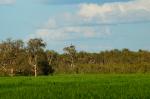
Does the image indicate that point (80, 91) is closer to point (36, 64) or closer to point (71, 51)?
point (36, 64)

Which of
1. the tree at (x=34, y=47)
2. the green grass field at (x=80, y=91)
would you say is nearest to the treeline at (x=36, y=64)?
the tree at (x=34, y=47)

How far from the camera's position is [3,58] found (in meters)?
76.2

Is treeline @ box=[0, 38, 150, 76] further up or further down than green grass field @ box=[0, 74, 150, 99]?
further up

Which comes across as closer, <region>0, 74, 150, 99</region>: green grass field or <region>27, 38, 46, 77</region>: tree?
<region>0, 74, 150, 99</region>: green grass field

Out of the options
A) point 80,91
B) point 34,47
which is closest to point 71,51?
point 34,47

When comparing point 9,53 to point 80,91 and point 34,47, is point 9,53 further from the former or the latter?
point 80,91

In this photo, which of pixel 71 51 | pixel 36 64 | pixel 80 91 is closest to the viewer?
pixel 80 91

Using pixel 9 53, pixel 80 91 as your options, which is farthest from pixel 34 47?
pixel 80 91

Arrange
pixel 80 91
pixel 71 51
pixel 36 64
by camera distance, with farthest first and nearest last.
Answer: pixel 71 51 → pixel 36 64 → pixel 80 91

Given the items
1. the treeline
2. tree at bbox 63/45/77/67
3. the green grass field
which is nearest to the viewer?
the green grass field

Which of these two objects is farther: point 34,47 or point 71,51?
point 71,51

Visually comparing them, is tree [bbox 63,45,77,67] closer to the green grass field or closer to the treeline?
the treeline

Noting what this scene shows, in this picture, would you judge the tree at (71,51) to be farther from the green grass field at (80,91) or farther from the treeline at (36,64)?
the green grass field at (80,91)

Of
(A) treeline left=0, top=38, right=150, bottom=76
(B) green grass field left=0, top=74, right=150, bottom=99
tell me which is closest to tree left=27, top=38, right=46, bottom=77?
(A) treeline left=0, top=38, right=150, bottom=76
